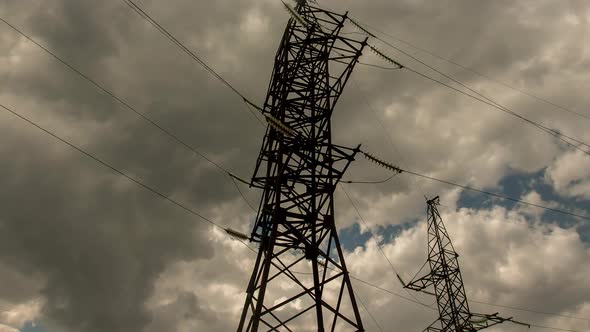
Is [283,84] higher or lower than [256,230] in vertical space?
higher

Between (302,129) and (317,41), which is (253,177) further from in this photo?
(317,41)

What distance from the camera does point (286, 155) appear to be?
42.8ft

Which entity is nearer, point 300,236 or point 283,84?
point 300,236

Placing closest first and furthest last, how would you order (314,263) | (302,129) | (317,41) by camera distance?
(314,263)
(302,129)
(317,41)

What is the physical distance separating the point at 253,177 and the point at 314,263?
3632 millimetres

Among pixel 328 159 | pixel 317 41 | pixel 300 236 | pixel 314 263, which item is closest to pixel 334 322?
pixel 314 263

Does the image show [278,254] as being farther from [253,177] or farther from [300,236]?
[253,177]

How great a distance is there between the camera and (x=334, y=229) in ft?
39.3

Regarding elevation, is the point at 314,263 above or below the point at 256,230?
below

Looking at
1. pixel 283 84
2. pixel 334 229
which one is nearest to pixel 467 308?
pixel 334 229

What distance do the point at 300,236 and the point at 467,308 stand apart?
20.2m

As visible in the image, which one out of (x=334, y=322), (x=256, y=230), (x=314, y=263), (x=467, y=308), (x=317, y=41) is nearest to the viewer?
(x=334, y=322)

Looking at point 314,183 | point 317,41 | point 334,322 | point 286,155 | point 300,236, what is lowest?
point 334,322

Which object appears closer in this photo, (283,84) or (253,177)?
(253,177)
